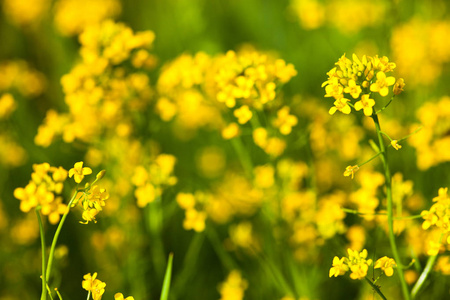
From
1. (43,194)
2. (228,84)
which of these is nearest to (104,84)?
(228,84)

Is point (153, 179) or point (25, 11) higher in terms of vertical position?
point (25, 11)

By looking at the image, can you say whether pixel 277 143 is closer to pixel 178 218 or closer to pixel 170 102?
pixel 170 102

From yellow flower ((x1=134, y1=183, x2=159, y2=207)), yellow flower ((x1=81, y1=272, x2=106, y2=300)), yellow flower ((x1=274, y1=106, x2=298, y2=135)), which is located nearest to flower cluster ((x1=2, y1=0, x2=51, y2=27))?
yellow flower ((x1=134, y1=183, x2=159, y2=207))

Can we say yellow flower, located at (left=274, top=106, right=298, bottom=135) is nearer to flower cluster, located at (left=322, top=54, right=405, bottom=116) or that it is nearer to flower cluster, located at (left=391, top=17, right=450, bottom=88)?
flower cluster, located at (left=322, top=54, right=405, bottom=116)

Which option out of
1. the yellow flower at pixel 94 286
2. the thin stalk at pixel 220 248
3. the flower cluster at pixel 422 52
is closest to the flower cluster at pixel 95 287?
the yellow flower at pixel 94 286

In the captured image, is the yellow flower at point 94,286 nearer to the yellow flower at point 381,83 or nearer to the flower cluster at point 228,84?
the flower cluster at point 228,84

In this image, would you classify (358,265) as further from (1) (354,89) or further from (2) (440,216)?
(1) (354,89)

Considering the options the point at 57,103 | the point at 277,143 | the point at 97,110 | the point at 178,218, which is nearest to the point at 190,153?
the point at 178,218
